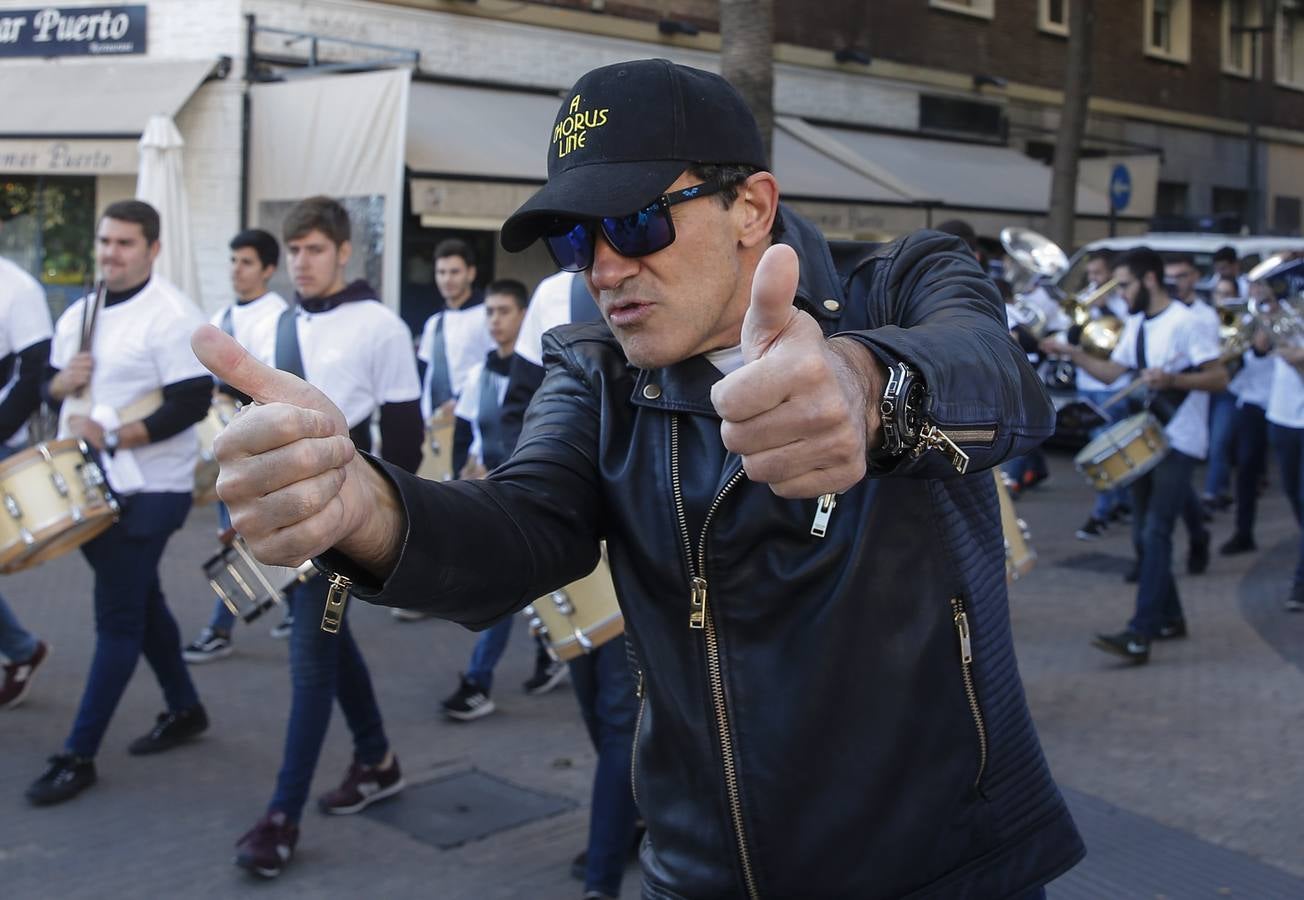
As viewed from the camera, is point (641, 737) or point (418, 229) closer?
point (641, 737)

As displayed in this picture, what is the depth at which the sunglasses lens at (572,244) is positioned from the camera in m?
2.08

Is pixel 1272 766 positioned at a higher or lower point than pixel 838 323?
lower

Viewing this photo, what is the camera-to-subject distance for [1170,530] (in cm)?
702

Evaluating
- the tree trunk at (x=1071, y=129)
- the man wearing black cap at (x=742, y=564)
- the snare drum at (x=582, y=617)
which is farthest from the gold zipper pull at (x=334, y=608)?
the tree trunk at (x=1071, y=129)

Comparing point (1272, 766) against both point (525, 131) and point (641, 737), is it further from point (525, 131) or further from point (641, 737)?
point (525, 131)

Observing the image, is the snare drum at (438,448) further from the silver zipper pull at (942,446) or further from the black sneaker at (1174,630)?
the silver zipper pull at (942,446)

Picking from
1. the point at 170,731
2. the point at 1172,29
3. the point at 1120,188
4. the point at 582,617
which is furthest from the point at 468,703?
the point at 1172,29

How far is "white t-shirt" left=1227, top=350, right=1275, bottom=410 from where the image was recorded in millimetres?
10422

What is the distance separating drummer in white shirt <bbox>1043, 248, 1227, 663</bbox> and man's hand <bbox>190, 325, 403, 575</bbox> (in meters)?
5.96

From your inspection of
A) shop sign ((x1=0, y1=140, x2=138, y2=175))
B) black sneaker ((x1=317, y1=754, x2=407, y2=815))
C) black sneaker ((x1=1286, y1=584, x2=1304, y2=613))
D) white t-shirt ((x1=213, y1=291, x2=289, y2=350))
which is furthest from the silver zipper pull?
shop sign ((x1=0, y1=140, x2=138, y2=175))

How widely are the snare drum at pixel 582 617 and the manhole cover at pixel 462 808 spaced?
2.59 ft

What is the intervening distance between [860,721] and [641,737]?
0.37 m

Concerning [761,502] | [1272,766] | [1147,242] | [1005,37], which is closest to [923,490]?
[761,502]

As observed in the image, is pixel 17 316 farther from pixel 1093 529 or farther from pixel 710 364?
pixel 1093 529
